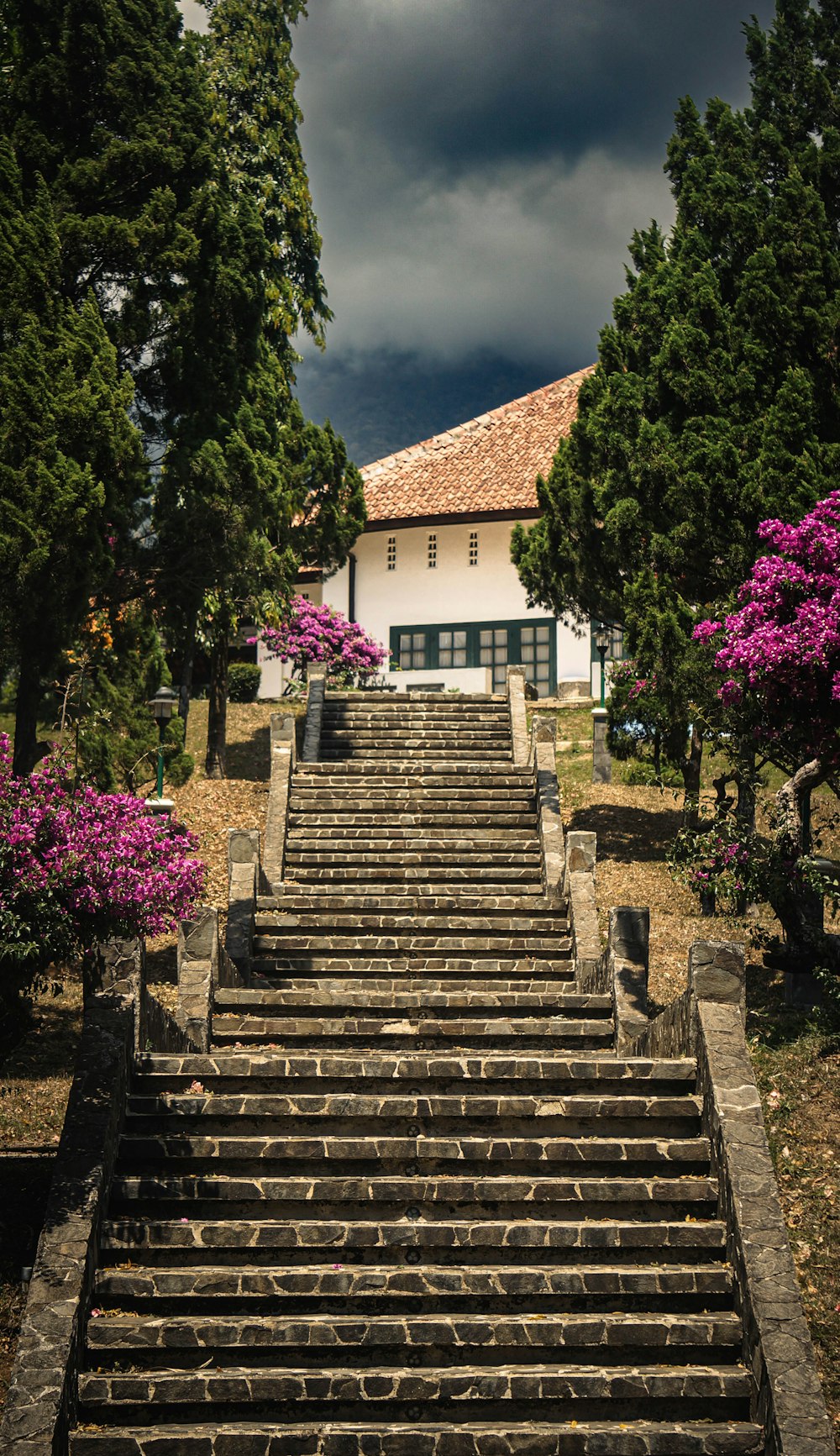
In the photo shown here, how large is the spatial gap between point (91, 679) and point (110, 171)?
6457 mm

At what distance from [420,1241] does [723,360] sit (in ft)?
36.9

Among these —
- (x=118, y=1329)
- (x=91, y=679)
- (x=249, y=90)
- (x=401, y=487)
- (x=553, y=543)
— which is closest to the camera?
(x=118, y=1329)

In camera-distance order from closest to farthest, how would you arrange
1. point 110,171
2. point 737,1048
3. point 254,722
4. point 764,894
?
point 737,1048
point 764,894
point 110,171
point 254,722

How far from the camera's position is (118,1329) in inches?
299

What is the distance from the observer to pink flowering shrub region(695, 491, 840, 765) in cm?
1212

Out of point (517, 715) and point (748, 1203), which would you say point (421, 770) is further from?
point (748, 1203)

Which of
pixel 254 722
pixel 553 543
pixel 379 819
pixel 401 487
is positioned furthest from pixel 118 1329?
→ pixel 401 487

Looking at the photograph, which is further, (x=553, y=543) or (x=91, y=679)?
(x=553, y=543)

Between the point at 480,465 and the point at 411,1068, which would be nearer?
the point at 411,1068

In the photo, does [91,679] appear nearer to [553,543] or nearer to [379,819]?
[379,819]

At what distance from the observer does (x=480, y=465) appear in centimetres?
3253

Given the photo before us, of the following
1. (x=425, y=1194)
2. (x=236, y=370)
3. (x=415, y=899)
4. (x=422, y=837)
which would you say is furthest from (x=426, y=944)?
(x=236, y=370)

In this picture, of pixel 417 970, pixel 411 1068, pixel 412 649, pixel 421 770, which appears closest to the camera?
pixel 411 1068

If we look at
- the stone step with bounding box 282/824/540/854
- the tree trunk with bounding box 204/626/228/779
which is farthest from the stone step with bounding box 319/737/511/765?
the tree trunk with bounding box 204/626/228/779
